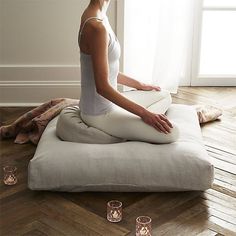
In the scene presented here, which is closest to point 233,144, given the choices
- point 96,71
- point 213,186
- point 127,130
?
point 213,186

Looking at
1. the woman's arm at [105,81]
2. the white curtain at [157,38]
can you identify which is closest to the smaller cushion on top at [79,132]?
the woman's arm at [105,81]

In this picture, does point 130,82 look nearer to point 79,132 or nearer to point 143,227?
point 79,132

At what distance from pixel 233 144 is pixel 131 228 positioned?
1.01 meters

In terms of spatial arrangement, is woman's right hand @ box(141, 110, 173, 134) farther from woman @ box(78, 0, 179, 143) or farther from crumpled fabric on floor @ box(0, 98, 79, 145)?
crumpled fabric on floor @ box(0, 98, 79, 145)

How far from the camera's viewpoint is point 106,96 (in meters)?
2.29

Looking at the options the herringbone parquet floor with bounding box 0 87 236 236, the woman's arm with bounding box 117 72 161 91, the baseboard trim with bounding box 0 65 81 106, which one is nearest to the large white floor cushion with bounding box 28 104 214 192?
the herringbone parquet floor with bounding box 0 87 236 236

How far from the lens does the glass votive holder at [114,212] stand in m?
2.13

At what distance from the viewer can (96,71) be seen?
89.0 inches

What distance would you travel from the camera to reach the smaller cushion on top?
2.41m

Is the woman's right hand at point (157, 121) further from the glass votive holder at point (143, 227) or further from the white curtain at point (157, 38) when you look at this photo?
the white curtain at point (157, 38)

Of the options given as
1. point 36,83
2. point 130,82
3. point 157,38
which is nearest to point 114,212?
point 130,82

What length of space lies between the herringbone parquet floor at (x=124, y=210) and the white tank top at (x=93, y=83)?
1.21ft

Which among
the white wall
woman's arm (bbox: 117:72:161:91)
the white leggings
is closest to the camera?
the white leggings

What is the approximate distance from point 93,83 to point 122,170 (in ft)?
1.29
